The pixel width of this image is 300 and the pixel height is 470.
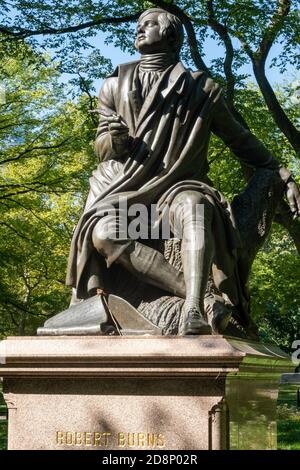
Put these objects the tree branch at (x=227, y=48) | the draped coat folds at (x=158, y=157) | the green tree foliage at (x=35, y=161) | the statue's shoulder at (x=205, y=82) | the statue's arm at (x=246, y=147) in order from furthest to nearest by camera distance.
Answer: the green tree foliage at (x=35, y=161), the tree branch at (x=227, y=48), the statue's arm at (x=246, y=147), the statue's shoulder at (x=205, y=82), the draped coat folds at (x=158, y=157)

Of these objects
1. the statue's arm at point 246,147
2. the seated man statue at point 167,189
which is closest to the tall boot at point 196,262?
the seated man statue at point 167,189

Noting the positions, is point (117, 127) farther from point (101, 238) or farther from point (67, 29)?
point (67, 29)

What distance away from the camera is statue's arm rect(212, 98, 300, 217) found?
6031 mm

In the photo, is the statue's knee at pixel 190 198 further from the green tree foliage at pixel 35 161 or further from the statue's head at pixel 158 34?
the green tree foliage at pixel 35 161

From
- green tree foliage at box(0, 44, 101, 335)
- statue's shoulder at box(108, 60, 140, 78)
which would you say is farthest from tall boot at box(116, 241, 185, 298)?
green tree foliage at box(0, 44, 101, 335)

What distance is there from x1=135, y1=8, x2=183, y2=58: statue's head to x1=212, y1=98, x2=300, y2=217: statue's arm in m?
0.63

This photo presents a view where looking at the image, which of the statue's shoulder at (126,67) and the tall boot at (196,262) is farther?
the statue's shoulder at (126,67)

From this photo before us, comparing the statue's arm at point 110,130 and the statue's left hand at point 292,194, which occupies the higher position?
the statue's arm at point 110,130

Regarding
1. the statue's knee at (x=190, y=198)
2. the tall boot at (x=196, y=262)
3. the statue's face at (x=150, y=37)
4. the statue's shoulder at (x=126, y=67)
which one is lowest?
the tall boot at (x=196, y=262)

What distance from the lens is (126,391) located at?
4477 mm

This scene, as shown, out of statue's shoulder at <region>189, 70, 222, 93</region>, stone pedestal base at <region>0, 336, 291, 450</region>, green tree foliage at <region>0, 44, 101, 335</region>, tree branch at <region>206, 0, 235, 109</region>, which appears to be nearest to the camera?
stone pedestal base at <region>0, 336, 291, 450</region>

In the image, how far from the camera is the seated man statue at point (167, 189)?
5.08m

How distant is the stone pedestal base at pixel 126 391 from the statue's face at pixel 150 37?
2.59 metres

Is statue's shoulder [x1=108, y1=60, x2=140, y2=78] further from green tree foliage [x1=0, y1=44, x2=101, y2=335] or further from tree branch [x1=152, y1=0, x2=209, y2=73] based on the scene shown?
green tree foliage [x1=0, y1=44, x2=101, y2=335]
